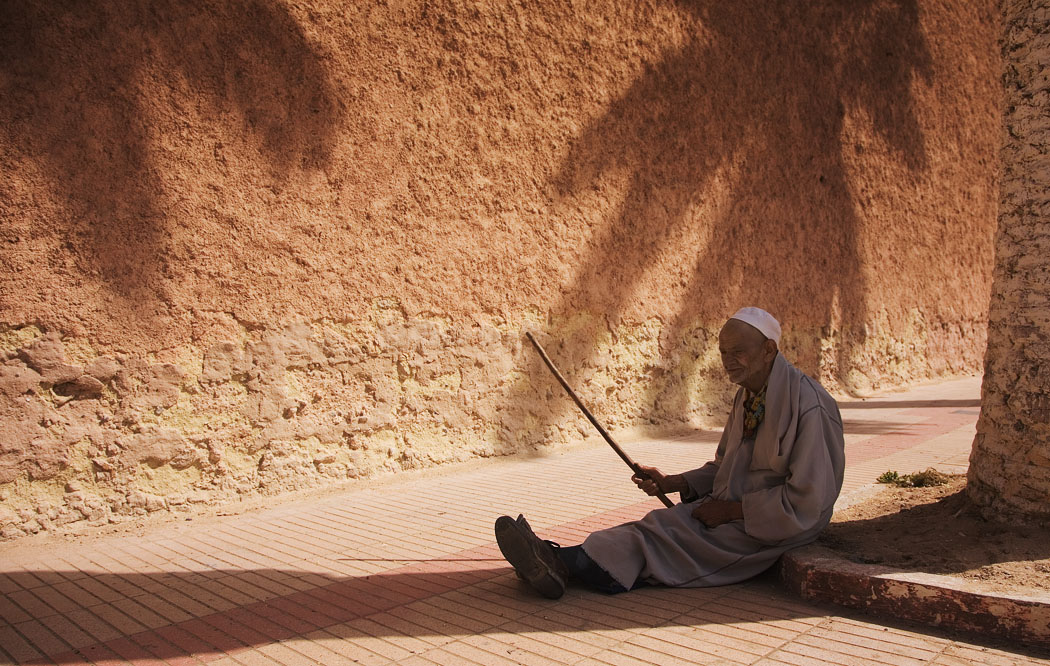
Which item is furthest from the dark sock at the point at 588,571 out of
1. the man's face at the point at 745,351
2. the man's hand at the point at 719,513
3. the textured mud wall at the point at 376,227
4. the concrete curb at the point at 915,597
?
the textured mud wall at the point at 376,227

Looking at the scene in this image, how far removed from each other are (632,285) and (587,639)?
5.37 meters

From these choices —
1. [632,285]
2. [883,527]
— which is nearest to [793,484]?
[883,527]

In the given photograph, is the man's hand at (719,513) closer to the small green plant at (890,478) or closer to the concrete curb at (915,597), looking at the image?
the concrete curb at (915,597)

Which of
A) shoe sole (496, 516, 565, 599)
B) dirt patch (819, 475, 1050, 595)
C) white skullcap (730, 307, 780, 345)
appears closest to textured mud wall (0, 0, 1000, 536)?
shoe sole (496, 516, 565, 599)

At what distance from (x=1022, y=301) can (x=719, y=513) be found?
165cm

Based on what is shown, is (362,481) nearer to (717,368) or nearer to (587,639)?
(587,639)

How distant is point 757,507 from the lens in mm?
3523

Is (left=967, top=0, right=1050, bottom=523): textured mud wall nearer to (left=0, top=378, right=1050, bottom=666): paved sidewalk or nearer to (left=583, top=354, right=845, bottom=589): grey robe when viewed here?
(left=583, top=354, right=845, bottom=589): grey robe

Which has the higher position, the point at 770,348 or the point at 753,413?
the point at 770,348

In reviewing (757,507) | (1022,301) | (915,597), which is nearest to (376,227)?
(757,507)

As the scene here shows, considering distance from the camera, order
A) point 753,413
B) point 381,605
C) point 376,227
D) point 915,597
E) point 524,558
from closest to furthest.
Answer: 1. point 915,597
2. point 524,558
3. point 381,605
4. point 753,413
5. point 376,227

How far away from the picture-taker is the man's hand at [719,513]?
361 cm

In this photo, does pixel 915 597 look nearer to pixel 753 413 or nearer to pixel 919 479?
pixel 753 413

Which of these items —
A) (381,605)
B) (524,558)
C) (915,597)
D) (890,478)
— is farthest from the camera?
(890,478)
